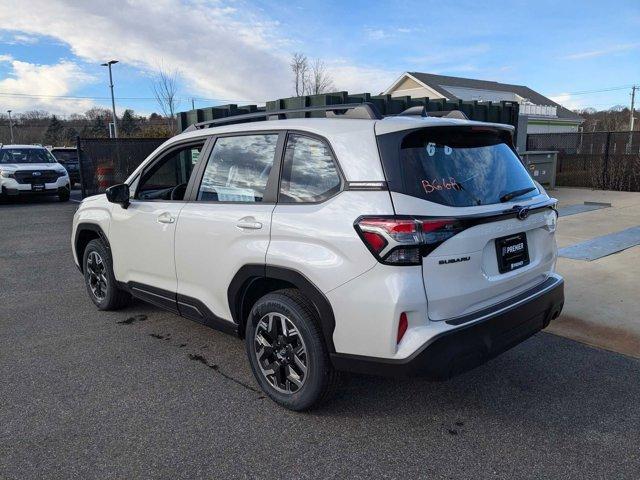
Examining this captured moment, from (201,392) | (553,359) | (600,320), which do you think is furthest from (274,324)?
(600,320)

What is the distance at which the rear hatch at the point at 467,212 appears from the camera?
2.64 meters

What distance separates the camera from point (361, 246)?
2.67 meters

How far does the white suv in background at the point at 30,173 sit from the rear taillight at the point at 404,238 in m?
15.9

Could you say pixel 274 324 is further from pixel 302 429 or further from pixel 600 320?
pixel 600 320

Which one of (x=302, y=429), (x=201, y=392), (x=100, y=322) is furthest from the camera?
(x=100, y=322)

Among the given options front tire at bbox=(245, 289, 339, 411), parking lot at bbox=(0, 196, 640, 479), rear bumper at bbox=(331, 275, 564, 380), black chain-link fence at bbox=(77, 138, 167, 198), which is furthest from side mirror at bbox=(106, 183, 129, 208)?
black chain-link fence at bbox=(77, 138, 167, 198)

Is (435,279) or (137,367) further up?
(435,279)

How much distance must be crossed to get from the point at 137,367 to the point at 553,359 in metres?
3.24

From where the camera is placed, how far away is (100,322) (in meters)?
4.93

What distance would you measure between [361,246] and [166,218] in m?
1.97

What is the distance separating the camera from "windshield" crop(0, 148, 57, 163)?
16375 millimetres

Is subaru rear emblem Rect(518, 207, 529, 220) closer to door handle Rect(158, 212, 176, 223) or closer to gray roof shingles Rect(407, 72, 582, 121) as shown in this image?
door handle Rect(158, 212, 176, 223)

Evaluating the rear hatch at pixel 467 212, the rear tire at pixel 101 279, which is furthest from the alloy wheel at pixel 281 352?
the rear tire at pixel 101 279

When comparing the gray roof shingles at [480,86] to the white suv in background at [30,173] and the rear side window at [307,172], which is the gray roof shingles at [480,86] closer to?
the white suv in background at [30,173]
